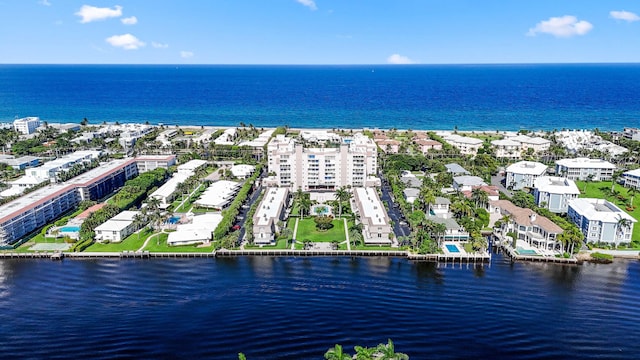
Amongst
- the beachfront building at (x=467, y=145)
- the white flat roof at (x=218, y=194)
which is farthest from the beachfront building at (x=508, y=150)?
the white flat roof at (x=218, y=194)

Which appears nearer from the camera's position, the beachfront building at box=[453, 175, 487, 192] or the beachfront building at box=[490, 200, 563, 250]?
the beachfront building at box=[490, 200, 563, 250]

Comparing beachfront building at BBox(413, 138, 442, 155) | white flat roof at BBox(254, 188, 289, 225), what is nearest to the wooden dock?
white flat roof at BBox(254, 188, 289, 225)

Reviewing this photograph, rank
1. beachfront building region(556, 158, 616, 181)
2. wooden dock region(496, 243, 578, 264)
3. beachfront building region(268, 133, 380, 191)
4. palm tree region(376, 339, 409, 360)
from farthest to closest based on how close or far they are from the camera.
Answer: beachfront building region(556, 158, 616, 181) < beachfront building region(268, 133, 380, 191) < wooden dock region(496, 243, 578, 264) < palm tree region(376, 339, 409, 360)

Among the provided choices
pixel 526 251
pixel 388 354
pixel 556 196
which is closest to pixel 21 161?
pixel 388 354

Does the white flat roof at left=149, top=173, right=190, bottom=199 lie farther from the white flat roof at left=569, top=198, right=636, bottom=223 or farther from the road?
the white flat roof at left=569, top=198, right=636, bottom=223

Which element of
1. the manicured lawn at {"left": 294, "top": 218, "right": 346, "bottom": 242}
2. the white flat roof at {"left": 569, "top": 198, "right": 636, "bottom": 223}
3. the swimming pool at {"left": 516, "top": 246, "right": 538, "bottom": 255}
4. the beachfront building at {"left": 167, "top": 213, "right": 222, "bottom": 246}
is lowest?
the swimming pool at {"left": 516, "top": 246, "right": 538, "bottom": 255}

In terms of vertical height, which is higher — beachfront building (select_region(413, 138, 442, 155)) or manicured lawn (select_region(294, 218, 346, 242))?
beachfront building (select_region(413, 138, 442, 155))
